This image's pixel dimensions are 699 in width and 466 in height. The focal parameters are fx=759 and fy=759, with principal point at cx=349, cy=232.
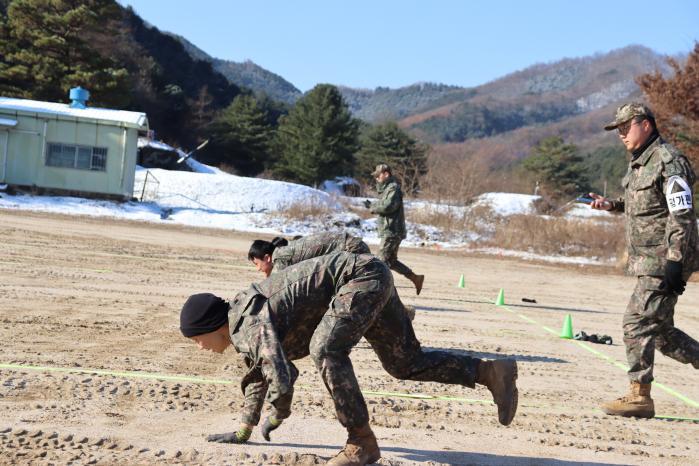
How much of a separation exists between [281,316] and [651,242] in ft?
10.3

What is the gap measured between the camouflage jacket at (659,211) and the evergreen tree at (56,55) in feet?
141

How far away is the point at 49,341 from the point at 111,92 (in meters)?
41.4

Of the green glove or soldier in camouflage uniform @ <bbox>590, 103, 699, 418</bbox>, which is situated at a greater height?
soldier in camouflage uniform @ <bbox>590, 103, 699, 418</bbox>

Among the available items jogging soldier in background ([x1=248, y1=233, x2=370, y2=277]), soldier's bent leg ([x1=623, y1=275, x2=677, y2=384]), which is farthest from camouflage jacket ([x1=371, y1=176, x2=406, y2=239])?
jogging soldier in background ([x1=248, y1=233, x2=370, y2=277])

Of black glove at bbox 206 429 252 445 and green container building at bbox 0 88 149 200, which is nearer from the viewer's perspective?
black glove at bbox 206 429 252 445

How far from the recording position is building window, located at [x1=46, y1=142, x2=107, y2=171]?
104ft

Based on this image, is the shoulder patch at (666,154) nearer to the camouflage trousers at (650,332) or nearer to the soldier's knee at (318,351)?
the camouflage trousers at (650,332)

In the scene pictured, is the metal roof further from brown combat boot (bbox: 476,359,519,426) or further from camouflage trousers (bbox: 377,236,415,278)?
brown combat boot (bbox: 476,359,519,426)

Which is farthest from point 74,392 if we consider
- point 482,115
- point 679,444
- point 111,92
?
point 482,115

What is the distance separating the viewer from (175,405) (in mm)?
5312

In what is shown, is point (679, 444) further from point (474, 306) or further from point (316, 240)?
point (474, 306)

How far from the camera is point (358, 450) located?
4.07m

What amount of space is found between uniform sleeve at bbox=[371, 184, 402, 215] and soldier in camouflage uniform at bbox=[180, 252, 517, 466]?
21.6ft

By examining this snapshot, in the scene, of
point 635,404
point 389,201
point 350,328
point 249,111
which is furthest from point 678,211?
point 249,111
